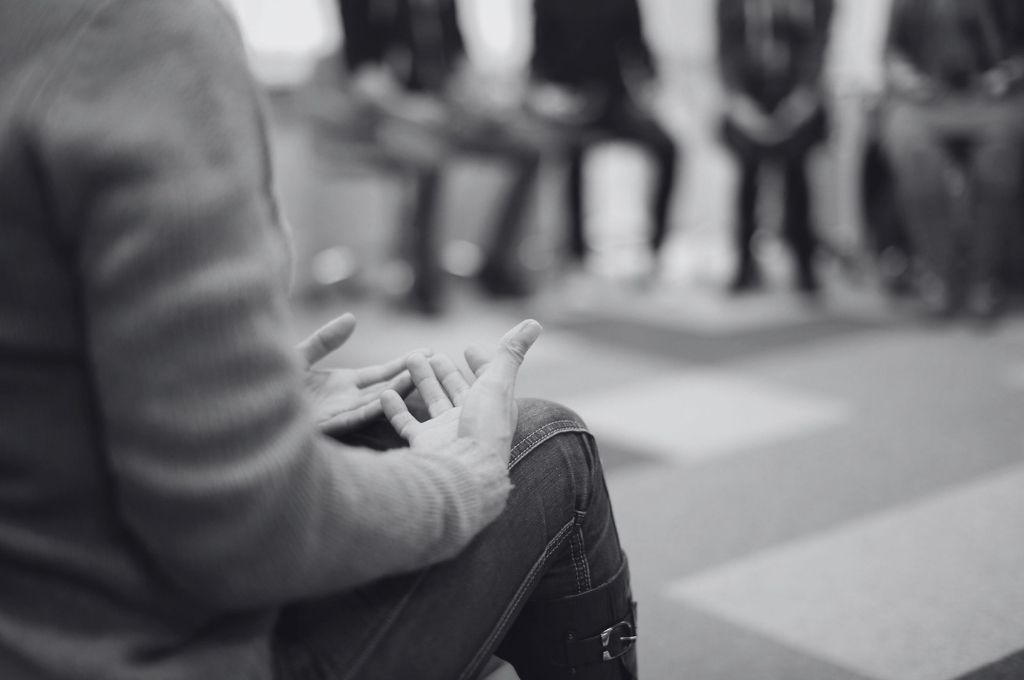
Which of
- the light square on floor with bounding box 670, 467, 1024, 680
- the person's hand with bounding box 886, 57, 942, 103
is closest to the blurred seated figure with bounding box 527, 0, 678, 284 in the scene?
the person's hand with bounding box 886, 57, 942, 103

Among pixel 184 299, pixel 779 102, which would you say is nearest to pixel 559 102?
pixel 779 102

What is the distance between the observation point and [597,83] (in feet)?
12.3

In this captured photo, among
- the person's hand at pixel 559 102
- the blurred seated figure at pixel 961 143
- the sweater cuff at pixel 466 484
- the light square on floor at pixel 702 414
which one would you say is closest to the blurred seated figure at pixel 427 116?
the person's hand at pixel 559 102

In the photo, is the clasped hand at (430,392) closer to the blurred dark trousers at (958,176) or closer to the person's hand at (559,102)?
the blurred dark trousers at (958,176)

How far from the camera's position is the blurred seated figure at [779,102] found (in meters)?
3.48

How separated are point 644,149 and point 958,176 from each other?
1034mm

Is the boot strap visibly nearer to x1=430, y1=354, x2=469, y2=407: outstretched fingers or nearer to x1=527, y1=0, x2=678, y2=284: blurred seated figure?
x1=430, y1=354, x2=469, y2=407: outstretched fingers

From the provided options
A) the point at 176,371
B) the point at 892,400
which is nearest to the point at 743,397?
the point at 892,400

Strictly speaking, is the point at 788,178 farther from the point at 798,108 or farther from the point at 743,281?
the point at 743,281

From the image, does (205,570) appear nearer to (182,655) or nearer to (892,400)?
(182,655)

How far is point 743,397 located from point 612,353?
0.55 m

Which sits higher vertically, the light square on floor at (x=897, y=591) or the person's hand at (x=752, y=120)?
the person's hand at (x=752, y=120)

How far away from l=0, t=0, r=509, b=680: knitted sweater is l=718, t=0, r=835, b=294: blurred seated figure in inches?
120

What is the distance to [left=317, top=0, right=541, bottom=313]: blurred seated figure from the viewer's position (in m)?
3.28
